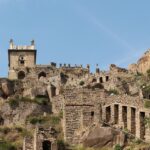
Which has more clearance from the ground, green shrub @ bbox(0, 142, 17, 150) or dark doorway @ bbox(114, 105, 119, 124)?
dark doorway @ bbox(114, 105, 119, 124)

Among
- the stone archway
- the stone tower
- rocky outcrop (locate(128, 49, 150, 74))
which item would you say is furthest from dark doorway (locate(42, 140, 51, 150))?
rocky outcrop (locate(128, 49, 150, 74))

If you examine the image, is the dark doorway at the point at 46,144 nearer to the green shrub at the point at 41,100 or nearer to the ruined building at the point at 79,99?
the ruined building at the point at 79,99

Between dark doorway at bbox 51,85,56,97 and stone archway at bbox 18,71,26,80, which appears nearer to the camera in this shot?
dark doorway at bbox 51,85,56,97

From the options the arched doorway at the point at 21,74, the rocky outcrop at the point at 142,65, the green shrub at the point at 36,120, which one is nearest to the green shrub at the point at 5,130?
the green shrub at the point at 36,120

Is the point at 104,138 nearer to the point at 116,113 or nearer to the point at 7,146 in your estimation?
the point at 116,113

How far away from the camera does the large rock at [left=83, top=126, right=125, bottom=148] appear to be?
88438 mm

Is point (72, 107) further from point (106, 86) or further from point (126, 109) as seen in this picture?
point (106, 86)

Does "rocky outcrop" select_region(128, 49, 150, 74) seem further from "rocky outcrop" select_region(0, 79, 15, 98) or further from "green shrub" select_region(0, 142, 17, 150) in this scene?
"green shrub" select_region(0, 142, 17, 150)

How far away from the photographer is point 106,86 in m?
105

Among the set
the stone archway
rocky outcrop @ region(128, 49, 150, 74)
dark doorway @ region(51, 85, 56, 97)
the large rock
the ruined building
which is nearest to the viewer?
the large rock

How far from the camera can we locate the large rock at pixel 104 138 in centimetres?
8844

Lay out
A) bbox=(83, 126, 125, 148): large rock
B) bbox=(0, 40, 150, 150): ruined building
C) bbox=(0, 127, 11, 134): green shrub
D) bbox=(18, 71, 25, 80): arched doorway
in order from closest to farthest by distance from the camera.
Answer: bbox=(83, 126, 125, 148): large rock
bbox=(0, 40, 150, 150): ruined building
bbox=(0, 127, 11, 134): green shrub
bbox=(18, 71, 25, 80): arched doorway

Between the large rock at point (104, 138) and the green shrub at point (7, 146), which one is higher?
the large rock at point (104, 138)

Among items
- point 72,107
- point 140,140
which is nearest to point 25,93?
point 72,107
